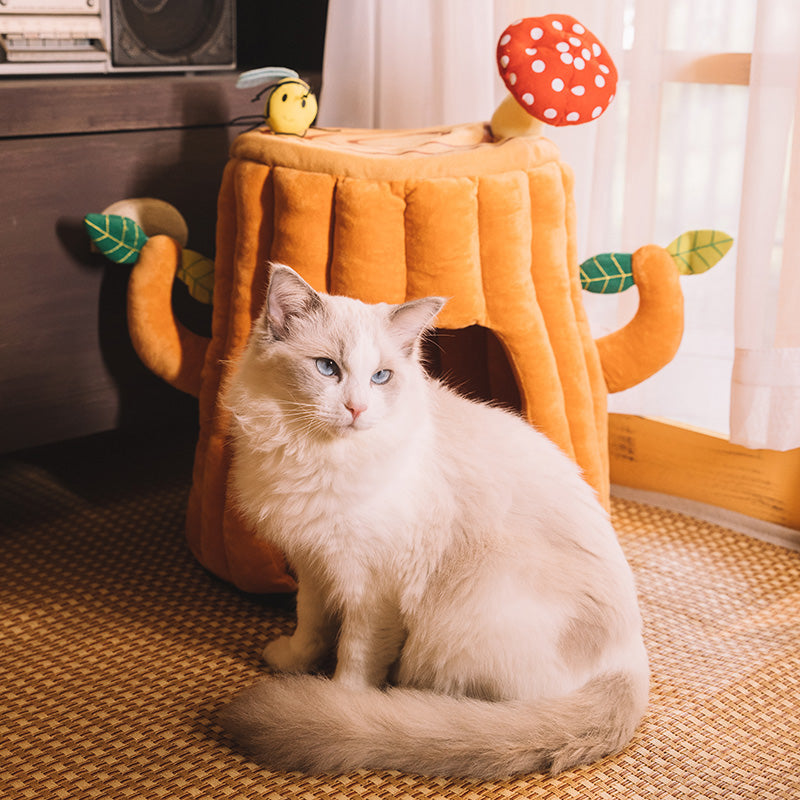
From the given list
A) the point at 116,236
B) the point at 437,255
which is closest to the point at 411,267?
the point at 437,255

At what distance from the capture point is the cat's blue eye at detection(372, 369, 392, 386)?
110cm

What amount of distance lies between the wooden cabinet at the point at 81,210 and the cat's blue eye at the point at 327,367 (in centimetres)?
66

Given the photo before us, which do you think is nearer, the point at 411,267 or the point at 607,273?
the point at 411,267

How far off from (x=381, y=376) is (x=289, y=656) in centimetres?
46

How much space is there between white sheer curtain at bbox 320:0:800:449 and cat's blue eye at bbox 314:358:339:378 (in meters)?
0.83

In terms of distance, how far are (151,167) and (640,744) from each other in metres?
1.20

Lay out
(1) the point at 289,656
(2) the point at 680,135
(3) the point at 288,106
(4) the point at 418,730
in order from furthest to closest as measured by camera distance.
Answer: (2) the point at 680,135 < (3) the point at 288,106 < (1) the point at 289,656 < (4) the point at 418,730

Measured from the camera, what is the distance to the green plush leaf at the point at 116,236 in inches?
57.6

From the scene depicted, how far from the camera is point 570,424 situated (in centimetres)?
149

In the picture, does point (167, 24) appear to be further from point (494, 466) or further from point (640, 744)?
point (640, 744)

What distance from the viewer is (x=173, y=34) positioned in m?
1.73

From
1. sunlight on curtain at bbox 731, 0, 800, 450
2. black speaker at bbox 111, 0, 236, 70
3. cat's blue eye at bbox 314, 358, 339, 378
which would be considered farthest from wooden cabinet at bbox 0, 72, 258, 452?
sunlight on curtain at bbox 731, 0, 800, 450

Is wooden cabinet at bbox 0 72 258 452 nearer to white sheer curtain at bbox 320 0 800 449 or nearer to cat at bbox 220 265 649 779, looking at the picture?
white sheer curtain at bbox 320 0 800 449

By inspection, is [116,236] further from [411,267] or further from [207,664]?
[207,664]
